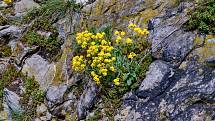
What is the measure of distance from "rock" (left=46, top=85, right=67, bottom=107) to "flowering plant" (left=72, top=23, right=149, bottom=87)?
0.39 meters

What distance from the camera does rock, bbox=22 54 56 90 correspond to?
7.28m

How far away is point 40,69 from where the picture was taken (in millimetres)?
7500

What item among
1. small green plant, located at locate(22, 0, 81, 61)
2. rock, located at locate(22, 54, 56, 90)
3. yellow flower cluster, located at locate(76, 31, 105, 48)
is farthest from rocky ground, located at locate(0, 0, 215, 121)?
yellow flower cluster, located at locate(76, 31, 105, 48)

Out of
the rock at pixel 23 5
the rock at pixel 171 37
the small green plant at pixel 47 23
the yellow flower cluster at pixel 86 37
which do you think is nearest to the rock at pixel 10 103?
the small green plant at pixel 47 23

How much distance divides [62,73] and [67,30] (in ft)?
3.24

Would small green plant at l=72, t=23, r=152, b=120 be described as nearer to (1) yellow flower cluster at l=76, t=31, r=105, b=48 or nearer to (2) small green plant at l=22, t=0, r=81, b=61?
(1) yellow flower cluster at l=76, t=31, r=105, b=48

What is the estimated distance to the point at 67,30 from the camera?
305 inches

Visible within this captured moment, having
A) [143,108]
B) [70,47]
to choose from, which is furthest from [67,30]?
[143,108]

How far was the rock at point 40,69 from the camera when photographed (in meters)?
7.28

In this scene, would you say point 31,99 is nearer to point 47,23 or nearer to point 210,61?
point 47,23

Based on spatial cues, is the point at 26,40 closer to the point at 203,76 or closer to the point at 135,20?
the point at 135,20

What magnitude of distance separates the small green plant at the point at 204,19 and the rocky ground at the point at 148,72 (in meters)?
0.11

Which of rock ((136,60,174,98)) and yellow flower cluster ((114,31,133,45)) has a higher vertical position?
yellow flower cluster ((114,31,133,45))

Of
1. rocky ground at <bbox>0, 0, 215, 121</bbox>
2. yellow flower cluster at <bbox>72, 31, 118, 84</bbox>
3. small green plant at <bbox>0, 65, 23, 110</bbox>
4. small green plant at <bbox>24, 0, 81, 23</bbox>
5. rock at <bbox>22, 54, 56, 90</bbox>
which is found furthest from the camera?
small green plant at <bbox>24, 0, 81, 23</bbox>
